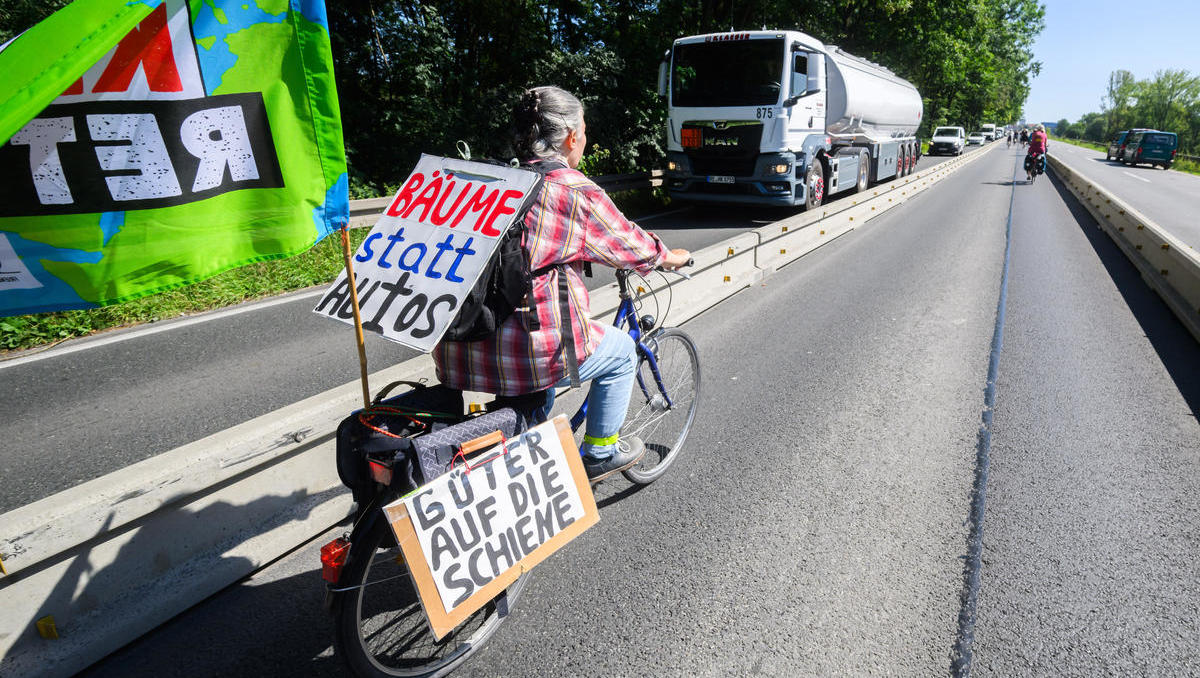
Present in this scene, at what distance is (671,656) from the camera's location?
2.30 metres

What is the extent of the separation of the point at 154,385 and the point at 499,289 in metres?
4.07

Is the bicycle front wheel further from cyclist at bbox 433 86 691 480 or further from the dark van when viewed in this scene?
the dark van

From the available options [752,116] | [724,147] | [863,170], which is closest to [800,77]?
[752,116]

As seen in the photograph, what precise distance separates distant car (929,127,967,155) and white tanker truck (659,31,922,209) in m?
40.7

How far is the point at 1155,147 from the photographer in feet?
126

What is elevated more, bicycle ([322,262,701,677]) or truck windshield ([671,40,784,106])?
truck windshield ([671,40,784,106])

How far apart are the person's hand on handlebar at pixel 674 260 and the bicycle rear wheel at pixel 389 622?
144 centimetres

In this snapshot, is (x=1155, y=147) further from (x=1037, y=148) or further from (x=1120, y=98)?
(x=1120, y=98)

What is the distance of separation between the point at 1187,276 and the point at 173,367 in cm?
955

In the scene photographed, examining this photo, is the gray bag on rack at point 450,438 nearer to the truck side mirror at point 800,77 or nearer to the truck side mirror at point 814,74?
the truck side mirror at point 800,77

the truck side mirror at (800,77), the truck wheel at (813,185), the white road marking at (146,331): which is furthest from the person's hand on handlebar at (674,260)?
the truck wheel at (813,185)

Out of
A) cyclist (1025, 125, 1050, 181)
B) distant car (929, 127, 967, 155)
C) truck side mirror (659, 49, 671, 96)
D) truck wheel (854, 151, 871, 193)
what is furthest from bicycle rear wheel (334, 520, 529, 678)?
distant car (929, 127, 967, 155)

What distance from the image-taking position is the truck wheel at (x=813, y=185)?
525 inches

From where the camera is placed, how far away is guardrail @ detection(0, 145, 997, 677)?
6.60ft
